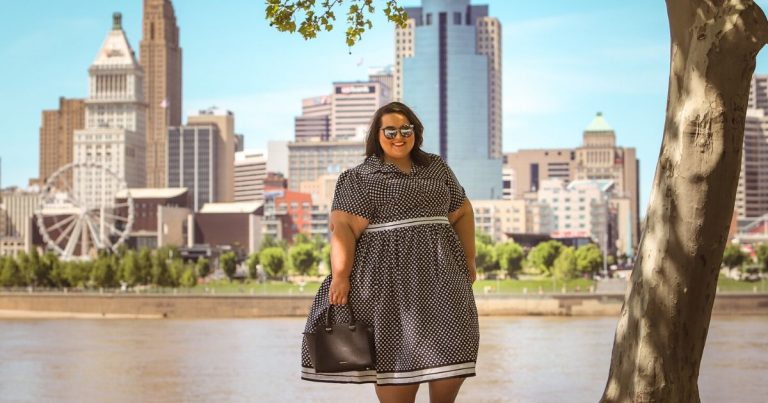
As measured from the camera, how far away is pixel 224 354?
78.2 ft

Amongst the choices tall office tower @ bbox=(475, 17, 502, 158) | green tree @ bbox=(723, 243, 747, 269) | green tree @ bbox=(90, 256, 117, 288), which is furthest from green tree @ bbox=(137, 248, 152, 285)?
tall office tower @ bbox=(475, 17, 502, 158)

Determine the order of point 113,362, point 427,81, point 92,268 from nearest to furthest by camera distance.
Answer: point 113,362 → point 92,268 → point 427,81

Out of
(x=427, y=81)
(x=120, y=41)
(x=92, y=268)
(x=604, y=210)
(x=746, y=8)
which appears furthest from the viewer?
(x=120, y=41)

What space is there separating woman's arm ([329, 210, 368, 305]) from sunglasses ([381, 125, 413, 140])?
1.33ft

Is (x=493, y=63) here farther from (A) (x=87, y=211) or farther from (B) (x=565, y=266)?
(B) (x=565, y=266)

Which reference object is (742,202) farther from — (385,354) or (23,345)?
(385,354)

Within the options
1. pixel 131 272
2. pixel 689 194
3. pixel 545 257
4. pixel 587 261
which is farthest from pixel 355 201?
pixel 545 257

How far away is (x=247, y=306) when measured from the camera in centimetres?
6216

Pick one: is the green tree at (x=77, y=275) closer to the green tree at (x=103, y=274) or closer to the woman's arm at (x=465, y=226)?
the green tree at (x=103, y=274)

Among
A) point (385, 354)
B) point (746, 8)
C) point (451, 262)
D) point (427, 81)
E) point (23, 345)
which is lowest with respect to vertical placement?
point (23, 345)

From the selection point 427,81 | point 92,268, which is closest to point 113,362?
point 92,268

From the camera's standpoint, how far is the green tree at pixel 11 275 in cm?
7738

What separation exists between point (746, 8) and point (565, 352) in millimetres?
17964

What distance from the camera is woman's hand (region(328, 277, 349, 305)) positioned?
5.45 m
